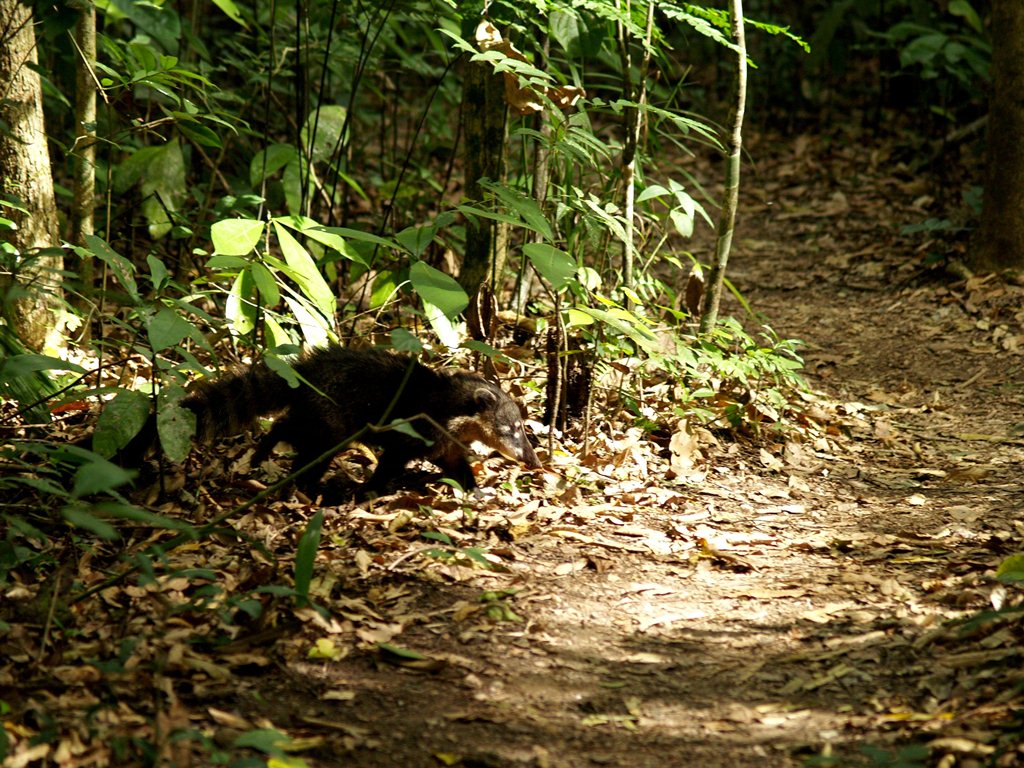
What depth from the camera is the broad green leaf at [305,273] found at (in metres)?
5.32

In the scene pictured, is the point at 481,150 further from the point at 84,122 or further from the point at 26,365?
the point at 26,365

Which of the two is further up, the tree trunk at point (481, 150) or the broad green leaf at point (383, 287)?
the tree trunk at point (481, 150)

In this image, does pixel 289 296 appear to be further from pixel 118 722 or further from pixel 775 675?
pixel 775 675

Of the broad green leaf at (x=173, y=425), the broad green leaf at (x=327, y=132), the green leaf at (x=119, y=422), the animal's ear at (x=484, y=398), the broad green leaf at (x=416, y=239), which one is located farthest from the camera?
the broad green leaf at (x=327, y=132)

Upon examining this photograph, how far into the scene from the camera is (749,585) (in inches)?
180

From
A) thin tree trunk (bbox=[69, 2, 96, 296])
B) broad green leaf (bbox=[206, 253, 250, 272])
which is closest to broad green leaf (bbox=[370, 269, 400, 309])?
broad green leaf (bbox=[206, 253, 250, 272])

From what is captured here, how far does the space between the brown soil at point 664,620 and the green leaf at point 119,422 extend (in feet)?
2.31

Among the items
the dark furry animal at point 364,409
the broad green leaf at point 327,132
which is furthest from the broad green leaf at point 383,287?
the broad green leaf at point 327,132

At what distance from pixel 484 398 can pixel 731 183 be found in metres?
2.35

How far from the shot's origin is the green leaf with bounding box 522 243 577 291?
4898mm

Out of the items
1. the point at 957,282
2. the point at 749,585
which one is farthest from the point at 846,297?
the point at 749,585

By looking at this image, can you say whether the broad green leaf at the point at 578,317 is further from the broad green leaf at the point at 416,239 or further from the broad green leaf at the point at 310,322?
the broad green leaf at the point at 310,322

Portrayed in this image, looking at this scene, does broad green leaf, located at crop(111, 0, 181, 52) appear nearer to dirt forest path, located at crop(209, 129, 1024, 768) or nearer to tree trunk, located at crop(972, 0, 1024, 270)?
dirt forest path, located at crop(209, 129, 1024, 768)

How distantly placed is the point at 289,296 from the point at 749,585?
3027 mm
